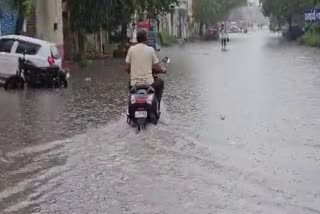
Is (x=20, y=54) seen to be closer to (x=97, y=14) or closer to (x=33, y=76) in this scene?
(x=33, y=76)

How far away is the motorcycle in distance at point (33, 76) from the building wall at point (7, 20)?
8173 mm

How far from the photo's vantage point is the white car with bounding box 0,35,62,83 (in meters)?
24.7

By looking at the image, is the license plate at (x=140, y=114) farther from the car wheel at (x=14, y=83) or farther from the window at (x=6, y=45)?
the window at (x=6, y=45)

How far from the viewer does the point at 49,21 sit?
39562 mm

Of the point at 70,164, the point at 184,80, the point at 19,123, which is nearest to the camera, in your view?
the point at 70,164

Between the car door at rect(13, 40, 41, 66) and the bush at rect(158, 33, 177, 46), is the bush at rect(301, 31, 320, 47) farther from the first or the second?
the car door at rect(13, 40, 41, 66)

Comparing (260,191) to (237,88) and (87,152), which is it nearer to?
(87,152)

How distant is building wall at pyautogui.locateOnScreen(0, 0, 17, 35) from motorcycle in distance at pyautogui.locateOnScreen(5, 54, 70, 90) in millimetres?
8173

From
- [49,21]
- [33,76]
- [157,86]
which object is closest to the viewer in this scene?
[157,86]

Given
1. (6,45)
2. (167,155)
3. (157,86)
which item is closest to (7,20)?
(6,45)

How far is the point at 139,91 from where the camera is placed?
14398mm

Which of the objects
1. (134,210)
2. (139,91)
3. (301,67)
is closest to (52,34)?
(301,67)

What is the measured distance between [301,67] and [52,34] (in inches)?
517

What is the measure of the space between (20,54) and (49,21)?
15.1 metres
